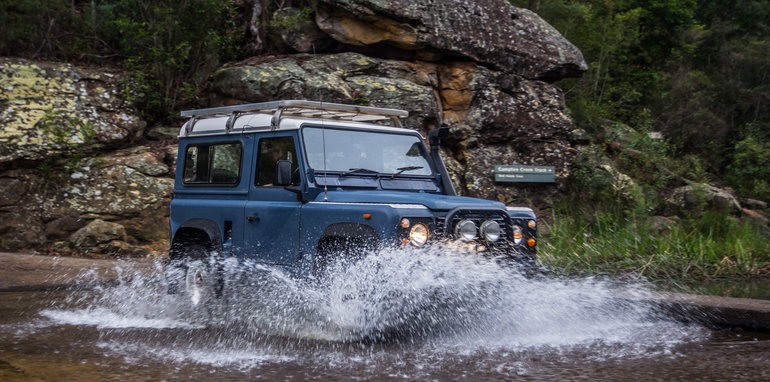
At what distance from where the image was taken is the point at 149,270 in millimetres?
9203

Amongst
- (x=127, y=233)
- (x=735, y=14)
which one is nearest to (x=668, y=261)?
(x=127, y=233)

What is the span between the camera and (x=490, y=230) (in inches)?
217

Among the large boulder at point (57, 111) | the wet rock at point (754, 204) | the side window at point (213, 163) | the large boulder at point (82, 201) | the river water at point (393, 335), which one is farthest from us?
the wet rock at point (754, 204)

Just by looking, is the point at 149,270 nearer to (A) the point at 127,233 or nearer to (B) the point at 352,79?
(A) the point at 127,233

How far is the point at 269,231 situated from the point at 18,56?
9527 millimetres

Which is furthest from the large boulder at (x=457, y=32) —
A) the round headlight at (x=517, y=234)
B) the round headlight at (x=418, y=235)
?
the round headlight at (x=418, y=235)

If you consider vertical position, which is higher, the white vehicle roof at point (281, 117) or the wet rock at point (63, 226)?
the white vehicle roof at point (281, 117)

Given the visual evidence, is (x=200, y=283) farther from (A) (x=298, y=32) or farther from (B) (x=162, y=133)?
(A) (x=298, y=32)

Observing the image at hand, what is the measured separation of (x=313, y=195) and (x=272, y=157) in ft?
2.63

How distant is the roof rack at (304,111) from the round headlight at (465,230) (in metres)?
2.07

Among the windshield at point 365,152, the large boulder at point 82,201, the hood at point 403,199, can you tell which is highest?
the windshield at point 365,152

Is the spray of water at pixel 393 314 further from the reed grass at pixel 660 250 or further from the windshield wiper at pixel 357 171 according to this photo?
the reed grass at pixel 660 250

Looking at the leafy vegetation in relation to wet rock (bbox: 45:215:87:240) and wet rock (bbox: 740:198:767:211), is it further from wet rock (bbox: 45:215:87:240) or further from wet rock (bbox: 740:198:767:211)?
wet rock (bbox: 45:215:87:240)

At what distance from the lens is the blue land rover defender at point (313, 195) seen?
17.6 feet
